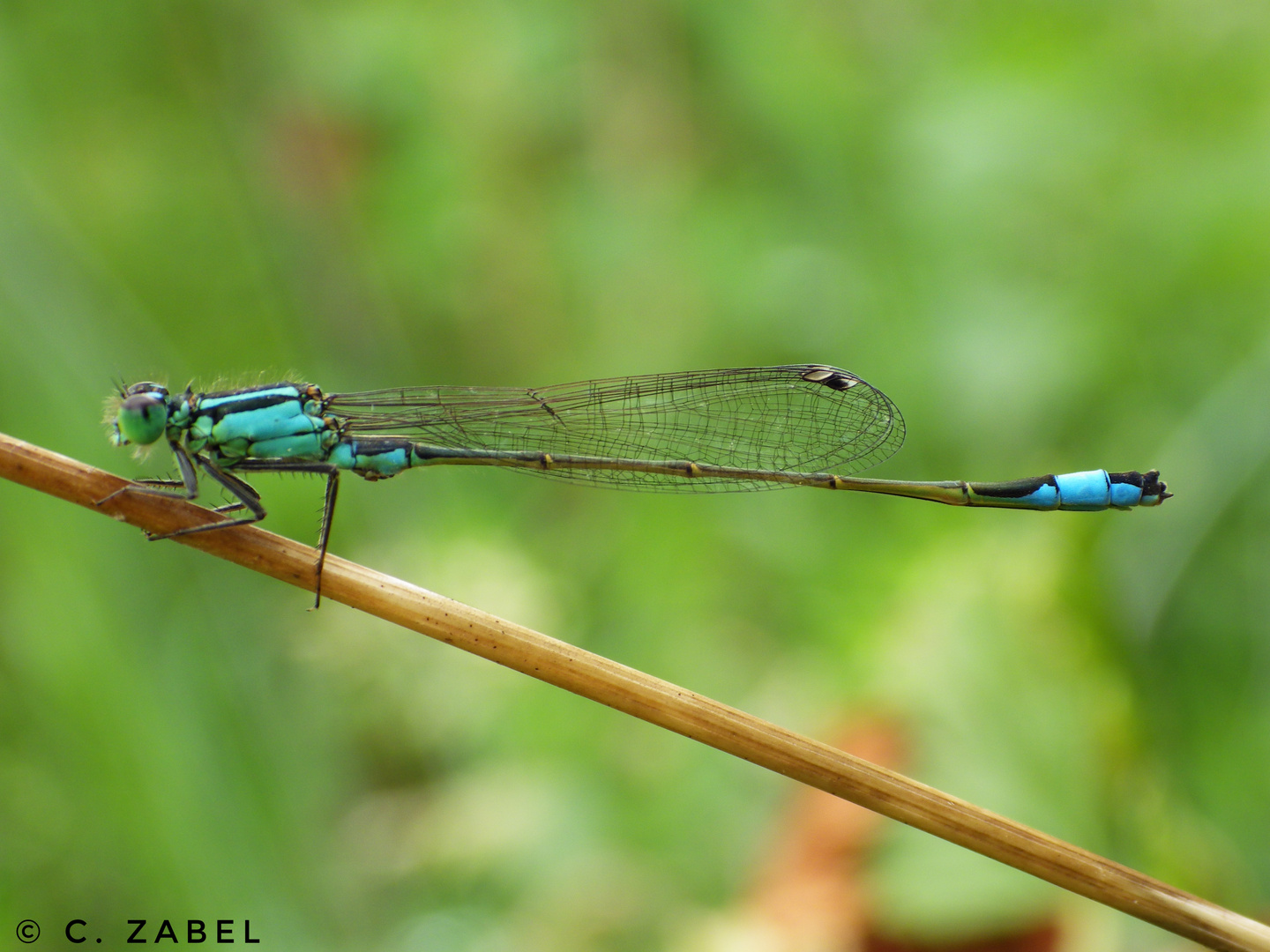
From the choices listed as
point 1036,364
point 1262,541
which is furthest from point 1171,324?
point 1262,541

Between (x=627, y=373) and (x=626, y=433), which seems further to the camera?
(x=627, y=373)

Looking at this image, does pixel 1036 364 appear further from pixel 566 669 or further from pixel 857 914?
pixel 566 669

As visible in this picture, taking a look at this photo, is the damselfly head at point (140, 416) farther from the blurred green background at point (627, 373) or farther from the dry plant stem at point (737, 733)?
the dry plant stem at point (737, 733)

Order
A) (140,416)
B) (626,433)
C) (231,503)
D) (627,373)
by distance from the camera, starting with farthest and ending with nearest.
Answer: (627,373), (626,433), (140,416), (231,503)

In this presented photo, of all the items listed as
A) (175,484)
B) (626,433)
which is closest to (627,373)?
(626,433)

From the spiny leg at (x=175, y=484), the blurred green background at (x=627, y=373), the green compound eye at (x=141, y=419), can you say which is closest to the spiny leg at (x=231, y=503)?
the spiny leg at (x=175, y=484)

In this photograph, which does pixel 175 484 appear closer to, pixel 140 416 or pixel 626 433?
pixel 140 416

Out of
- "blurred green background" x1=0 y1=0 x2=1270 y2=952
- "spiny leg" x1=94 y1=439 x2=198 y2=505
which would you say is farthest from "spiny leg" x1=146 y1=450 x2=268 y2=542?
"blurred green background" x1=0 y1=0 x2=1270 y2=952
